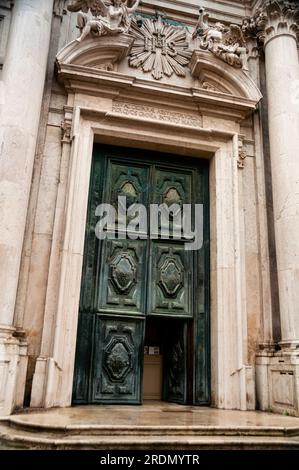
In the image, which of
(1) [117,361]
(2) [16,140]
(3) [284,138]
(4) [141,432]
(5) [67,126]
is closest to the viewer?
(4) [141,432]

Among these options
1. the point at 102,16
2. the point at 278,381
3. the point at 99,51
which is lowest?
the point at 278,381

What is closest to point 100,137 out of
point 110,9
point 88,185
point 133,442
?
point 88,185

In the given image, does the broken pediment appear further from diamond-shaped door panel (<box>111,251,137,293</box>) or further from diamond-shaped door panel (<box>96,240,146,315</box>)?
diamond-shaped door panel (<box>111,251,137,293</box>)

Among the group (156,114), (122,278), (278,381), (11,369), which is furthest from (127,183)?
(278,381)

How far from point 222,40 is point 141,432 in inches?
260

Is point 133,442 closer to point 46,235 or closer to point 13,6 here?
point 46,235

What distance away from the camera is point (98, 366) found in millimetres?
6062

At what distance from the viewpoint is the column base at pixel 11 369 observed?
4828 mm

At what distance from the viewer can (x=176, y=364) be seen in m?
6.79

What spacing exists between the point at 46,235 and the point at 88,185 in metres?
1.01

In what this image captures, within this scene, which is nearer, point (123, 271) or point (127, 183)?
point (123, 271)

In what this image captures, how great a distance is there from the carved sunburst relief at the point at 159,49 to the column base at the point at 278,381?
16.2ft

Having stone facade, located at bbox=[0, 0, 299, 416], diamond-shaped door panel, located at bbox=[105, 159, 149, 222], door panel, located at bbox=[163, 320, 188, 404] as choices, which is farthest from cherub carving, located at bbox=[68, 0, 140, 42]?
door panel, located at bbox=[163, 320, 188, 404]

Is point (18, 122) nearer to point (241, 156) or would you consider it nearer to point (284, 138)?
point (241, 156)
